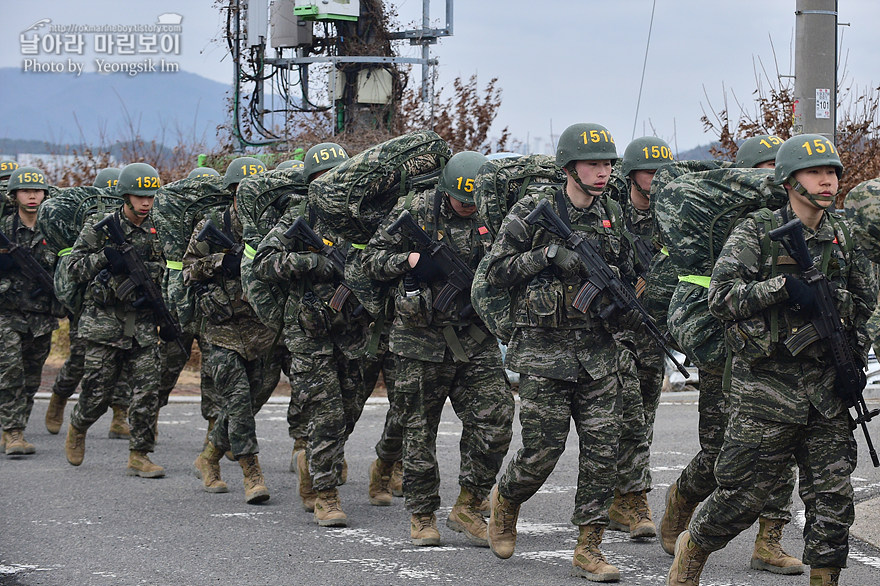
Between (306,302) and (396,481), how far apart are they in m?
1.63

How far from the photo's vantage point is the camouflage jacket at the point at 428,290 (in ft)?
23.7

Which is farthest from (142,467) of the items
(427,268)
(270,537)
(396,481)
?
(427,268)

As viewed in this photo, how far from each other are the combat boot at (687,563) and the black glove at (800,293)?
4.11 feet

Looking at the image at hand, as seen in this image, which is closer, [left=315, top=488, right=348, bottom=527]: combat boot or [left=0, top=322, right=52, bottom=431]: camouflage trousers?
[left=315, top=488, right=348, bottom=527]: combat boot

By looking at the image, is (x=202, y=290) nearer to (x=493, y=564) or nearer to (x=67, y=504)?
(x=67, y=504)

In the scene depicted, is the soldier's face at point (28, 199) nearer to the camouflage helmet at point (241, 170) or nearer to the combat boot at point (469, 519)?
the camouflage helmet at point (241, 170)

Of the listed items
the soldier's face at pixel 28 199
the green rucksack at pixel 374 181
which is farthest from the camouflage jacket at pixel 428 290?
the soldier's face at pixel 28 199

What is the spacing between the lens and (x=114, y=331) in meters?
9.80

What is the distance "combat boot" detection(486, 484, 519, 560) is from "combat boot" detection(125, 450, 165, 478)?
360 centimetres

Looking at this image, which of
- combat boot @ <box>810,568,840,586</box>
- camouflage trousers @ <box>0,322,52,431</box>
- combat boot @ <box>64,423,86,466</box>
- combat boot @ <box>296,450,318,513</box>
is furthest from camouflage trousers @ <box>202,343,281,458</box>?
combat boot @ <box>810,568,840,586</box>

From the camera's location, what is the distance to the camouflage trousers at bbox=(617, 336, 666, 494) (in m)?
7.24

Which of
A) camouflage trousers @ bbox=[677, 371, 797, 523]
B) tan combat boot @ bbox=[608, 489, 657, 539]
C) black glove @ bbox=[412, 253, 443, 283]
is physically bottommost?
tan combat boot @ bbox=[608, 489, 657, 539]

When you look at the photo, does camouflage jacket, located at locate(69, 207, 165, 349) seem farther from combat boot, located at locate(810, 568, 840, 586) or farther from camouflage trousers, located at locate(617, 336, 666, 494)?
combat boot, located at locate(810, 568, 840, 586)

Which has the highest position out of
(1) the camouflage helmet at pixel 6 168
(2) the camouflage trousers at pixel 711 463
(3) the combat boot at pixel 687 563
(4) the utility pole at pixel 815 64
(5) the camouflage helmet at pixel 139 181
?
(4) the utility pole at pixel 815 64
